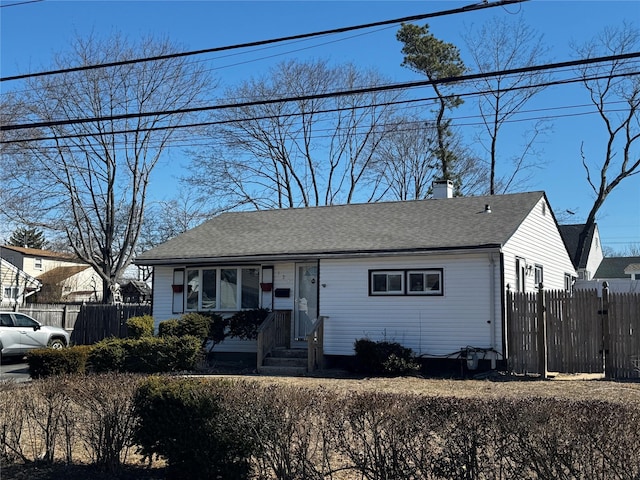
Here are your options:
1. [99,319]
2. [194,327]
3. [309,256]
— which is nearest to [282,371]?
[194,327]

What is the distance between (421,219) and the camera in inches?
738

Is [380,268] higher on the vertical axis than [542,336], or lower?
higher

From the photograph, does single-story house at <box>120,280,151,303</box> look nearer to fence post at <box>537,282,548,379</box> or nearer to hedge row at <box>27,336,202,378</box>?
hedge row at <box>27,336,202,378</box>

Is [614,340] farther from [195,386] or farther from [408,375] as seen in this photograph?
[195,386]

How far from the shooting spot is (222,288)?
757 inches

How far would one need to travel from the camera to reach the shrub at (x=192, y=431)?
587 cm

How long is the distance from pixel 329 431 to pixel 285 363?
1134 cm

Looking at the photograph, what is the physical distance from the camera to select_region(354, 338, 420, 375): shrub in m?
15.1

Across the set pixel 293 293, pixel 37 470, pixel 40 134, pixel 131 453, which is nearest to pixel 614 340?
pixel 293 293

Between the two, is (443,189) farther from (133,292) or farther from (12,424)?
(133,292)

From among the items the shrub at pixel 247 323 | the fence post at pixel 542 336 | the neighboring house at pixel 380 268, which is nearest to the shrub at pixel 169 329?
the shrub at pixel 247 323

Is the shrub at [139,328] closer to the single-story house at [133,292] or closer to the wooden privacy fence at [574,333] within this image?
the wooden privacy fence at [574,333]

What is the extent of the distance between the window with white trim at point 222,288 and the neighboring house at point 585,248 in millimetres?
20692

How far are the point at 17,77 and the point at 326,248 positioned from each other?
28.5 feet
